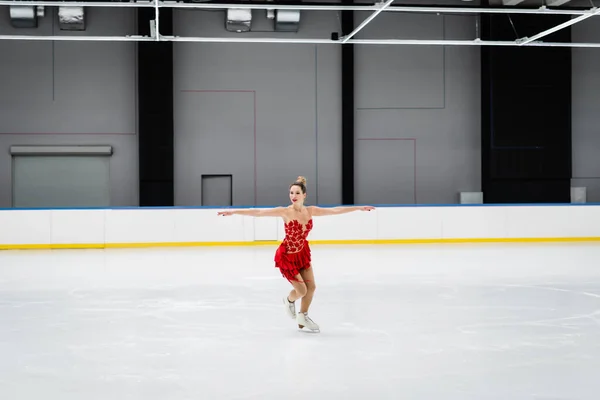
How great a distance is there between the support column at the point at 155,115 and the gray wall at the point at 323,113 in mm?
573

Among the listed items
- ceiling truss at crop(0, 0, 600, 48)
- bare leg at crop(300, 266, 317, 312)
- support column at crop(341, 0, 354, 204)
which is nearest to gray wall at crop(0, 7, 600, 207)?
support column at crop(341, 0, 354, 204)

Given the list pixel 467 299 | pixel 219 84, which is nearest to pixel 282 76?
pixel 219 84

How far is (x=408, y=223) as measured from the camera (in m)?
14.5

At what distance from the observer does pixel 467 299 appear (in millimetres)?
7309

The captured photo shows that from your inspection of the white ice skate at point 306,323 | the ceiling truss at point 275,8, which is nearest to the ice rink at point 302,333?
the white ice skate at point 306,323

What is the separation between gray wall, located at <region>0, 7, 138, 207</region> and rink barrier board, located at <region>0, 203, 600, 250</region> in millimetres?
2877

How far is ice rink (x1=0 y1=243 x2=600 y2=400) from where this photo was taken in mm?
4020

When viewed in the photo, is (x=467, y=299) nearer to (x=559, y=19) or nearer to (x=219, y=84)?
(x=219, y=84)

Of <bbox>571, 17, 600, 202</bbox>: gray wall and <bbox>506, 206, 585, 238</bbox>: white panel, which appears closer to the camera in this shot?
<bbox>506, 206, 585, 238</bbox>: white panel

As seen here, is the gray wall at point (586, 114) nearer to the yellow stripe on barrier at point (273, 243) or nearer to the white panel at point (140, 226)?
the yellow stripe on barrier at point (273, 243)

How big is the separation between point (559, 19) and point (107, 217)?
12.4 metres

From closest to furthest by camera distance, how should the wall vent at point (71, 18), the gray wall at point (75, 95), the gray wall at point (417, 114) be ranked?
1. the wall vent at point (71, 18)
2. the gray wall at point (75, 95)
3. the gray wall at point (417, 114)

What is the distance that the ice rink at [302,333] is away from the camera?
4020mm

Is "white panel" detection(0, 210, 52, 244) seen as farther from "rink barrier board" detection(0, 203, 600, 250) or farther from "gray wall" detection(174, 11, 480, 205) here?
"gray wall" detection(174, 11, 480, 205)
